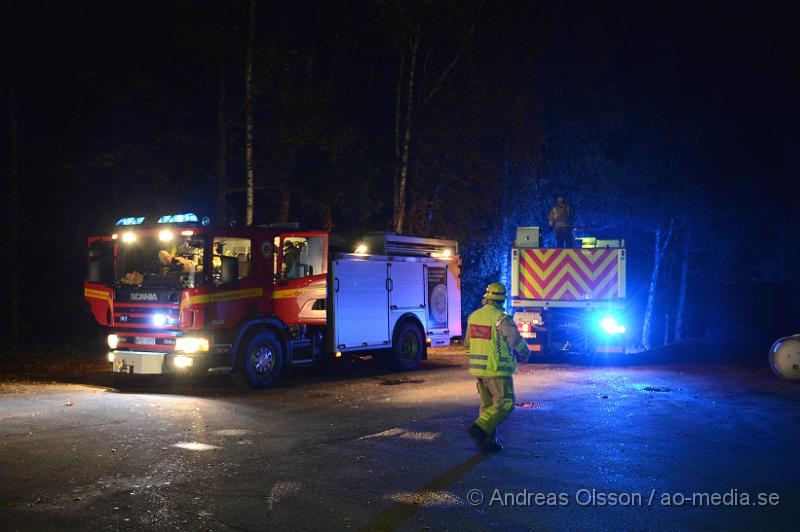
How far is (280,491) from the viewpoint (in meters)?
6.75

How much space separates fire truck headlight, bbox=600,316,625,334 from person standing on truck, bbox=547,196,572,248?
1.93m

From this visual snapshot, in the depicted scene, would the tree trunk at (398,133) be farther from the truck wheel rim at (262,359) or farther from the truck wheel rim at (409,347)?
the truck wheel rim at (262,359)

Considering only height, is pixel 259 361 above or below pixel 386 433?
above

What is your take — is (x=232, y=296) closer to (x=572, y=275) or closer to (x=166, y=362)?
(x=166, y=362)

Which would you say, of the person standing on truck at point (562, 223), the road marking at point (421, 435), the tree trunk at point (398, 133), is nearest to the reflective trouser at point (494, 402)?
the road marking at point (421, 435)

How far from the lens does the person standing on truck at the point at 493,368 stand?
8203mm

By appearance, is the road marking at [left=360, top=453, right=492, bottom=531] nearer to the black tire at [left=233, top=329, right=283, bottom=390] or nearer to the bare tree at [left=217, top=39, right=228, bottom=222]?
the black tire at [left=233, top=329, right=283, bottom=390]

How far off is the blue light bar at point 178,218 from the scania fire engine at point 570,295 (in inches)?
309

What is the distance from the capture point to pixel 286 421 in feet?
33.7

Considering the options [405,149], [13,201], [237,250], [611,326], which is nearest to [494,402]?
[237,250]

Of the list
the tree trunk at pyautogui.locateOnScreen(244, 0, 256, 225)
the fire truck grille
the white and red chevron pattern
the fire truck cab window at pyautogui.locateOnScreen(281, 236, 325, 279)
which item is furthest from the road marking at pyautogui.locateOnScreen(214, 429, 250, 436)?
the tree trunk at pyautogui.locateOnScreen(244, 0, 256, 225)

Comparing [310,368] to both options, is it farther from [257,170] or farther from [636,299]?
[636,299]

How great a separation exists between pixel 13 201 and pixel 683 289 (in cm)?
3359

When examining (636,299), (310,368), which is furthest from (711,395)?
(636,299)
